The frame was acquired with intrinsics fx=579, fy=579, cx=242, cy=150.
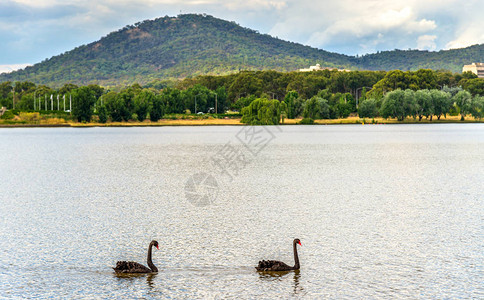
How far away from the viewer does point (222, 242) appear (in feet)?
72.1

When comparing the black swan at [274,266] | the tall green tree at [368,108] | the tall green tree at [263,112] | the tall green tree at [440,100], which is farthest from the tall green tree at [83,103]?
the black swan at [274,266]

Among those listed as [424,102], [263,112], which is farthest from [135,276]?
[424,102]

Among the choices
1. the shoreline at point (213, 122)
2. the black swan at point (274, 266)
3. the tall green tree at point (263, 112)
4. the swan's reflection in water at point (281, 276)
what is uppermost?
the tall green tree at point (263, 112)

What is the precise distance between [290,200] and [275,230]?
854 centimetres

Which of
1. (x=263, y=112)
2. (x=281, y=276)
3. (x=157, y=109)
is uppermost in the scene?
(x=157, y=109)

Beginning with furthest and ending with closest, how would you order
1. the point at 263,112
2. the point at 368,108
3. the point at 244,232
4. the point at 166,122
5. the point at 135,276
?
the point at 166,122 < the point at 368,108 < the point at 263,112 < the point at 244,232 < the point at 135,276

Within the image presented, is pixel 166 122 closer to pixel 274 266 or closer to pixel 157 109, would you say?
pixel 157 109

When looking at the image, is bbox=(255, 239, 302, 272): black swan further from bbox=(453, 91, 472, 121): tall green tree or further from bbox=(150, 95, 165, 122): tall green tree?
bbox=(453, 91, 472, 121): tall green tree

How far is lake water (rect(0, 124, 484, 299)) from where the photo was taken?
55.4 feet

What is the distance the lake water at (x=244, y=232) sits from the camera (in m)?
16.9

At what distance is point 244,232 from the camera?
937 inches

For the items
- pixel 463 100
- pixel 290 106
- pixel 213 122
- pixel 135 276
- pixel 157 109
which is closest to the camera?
pixel 135 276

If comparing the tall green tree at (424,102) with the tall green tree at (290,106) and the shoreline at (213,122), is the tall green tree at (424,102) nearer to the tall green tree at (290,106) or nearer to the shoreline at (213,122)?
the shoreline at (213,122)

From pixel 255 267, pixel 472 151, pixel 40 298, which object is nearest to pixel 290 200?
pixel 255 267
